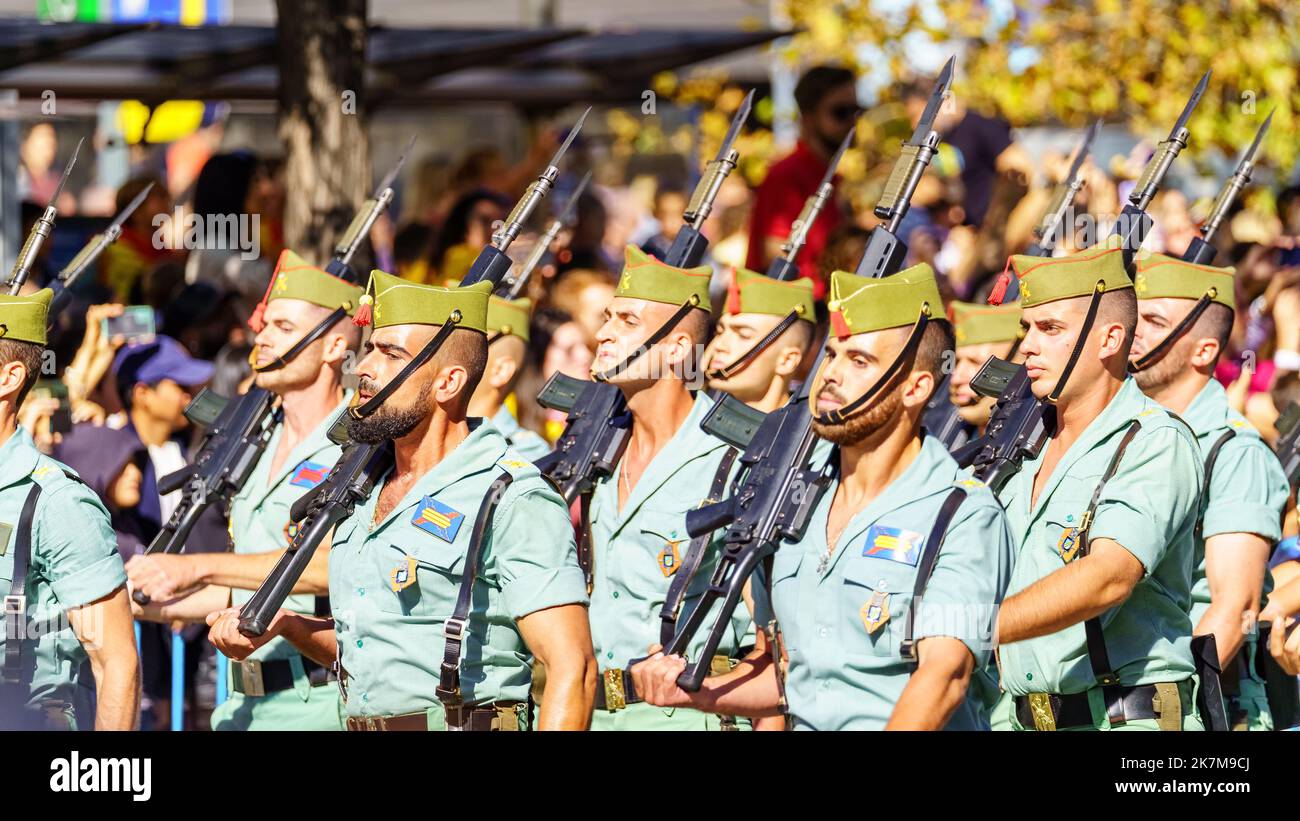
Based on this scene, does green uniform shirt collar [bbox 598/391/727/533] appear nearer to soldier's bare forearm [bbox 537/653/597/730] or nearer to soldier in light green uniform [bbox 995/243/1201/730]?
soldier in light green uniform [bbox 995/243/1201/730]

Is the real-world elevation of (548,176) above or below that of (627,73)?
below

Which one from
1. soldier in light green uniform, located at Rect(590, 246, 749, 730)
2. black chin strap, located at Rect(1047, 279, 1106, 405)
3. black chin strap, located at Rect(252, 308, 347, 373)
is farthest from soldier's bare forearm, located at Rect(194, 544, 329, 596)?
black chin strap, located at Rect(1047, 279, 1106, 405)

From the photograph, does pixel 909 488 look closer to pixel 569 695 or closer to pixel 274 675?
pixel 569 695

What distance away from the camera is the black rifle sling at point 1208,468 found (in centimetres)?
→ 627

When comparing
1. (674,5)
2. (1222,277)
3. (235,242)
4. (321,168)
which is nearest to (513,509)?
(1222,277)

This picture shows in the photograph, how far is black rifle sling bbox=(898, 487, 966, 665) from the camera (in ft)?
15.9

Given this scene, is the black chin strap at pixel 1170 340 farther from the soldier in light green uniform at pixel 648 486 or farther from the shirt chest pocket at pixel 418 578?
the shirt chest pocket at pixel 418 578

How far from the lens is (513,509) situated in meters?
5.38

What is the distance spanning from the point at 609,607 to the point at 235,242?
15.4 feet

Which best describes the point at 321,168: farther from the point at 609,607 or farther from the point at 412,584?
the point at 412,584

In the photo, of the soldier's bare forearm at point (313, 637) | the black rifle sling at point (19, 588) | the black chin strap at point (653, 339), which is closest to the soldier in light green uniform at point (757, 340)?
the black chin strap at point (653, 339)

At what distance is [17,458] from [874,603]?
2305 millimetres

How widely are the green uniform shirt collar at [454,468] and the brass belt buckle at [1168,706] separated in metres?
1.83

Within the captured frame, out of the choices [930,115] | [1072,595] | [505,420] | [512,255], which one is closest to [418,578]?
[1072,595]
